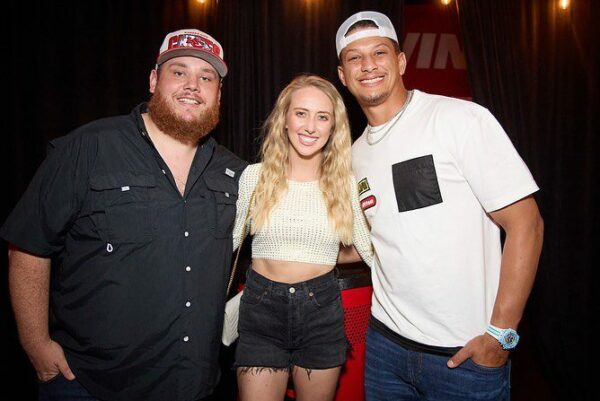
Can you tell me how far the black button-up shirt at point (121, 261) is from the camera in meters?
1.53

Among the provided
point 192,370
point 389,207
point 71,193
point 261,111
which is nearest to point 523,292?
point 389,207

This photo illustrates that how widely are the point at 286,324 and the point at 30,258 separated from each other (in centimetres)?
117

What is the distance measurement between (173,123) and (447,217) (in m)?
1.37

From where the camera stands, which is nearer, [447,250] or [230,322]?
[447,250]

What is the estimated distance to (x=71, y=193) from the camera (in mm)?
1529

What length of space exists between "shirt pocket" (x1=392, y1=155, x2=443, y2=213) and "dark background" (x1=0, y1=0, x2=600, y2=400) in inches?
71.4

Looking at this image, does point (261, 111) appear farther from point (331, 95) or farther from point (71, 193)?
point (71, 193)

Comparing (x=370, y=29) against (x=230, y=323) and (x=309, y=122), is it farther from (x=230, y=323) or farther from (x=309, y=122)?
(x=230, y=323)

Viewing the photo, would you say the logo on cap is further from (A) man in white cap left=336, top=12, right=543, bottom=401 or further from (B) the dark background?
(B) the dark background

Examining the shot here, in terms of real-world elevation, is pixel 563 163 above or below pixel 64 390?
above

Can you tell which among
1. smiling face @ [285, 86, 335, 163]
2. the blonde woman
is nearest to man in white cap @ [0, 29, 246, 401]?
the blonde woman

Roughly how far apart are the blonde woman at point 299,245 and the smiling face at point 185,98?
1.44ft

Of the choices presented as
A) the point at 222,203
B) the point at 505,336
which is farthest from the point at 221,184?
the point at 505,336

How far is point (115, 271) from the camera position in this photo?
1.55 metres
